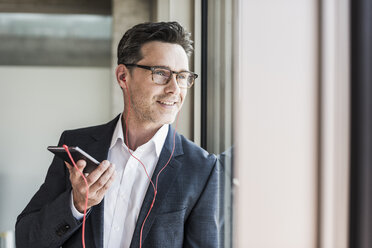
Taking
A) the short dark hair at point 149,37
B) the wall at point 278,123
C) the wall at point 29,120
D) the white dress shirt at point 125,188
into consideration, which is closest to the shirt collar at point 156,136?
the white dress shirt at point 125,188

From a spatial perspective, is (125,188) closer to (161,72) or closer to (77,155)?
(77,155)

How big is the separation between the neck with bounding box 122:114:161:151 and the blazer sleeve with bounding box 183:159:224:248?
274 millimetres

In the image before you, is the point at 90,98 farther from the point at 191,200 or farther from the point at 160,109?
the point at 191,200

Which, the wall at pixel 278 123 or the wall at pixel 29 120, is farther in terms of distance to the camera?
the wall at pixel 29 120

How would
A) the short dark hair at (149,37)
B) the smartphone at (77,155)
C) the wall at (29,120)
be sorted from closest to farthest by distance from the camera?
the smartphone at (77,155), the short dark hair at (149,37), the wall at (29,120)

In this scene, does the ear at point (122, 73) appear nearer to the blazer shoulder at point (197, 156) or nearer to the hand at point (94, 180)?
the blazer shoulder at point (197, 156)

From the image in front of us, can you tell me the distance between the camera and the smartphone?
89cm

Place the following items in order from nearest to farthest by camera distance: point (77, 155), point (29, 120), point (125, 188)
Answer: point (77, 155)
point (125, 188)
point (29, 120)

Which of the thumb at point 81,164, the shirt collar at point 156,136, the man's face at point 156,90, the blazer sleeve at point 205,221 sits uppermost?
the man's face at point 156,90

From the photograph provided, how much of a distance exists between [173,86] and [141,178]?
1.12 feet

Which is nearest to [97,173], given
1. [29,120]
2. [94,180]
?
[94,180]

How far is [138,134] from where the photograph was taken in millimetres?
1305

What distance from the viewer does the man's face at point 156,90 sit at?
1261 mm

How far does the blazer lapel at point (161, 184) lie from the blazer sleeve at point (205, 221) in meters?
0.11
